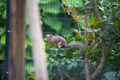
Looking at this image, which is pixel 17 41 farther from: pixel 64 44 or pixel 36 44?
pixel 64 44

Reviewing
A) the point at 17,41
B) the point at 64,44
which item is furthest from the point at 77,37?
the point at 17,41

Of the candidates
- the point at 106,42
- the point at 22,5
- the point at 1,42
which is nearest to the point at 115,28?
the point at 106,42

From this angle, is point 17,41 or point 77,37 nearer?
point 17,41

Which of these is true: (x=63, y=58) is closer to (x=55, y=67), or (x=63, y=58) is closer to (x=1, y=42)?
(x=55, y=67)

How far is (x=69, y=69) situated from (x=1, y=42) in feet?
4.35

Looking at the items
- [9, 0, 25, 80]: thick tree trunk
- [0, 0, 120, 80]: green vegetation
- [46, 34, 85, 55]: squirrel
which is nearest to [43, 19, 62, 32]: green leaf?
[0, 0, 120, 80]: green vegetation

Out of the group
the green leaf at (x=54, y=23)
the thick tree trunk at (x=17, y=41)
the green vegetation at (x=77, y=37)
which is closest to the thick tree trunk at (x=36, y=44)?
the thick tree trunk at (x=17, y=41)

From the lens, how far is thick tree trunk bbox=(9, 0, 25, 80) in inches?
52.1

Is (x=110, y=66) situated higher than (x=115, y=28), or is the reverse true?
(x=115, y=28)

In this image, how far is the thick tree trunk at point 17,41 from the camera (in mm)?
1324

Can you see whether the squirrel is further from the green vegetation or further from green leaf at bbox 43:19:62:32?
green leaf at bbox 43:19:62:32

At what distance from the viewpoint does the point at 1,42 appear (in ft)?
12.8

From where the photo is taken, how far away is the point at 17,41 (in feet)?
4.38

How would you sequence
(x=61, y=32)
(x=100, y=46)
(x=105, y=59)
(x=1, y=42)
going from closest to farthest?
(x=105, y=59), (x=100, y=46), (x=1, y=42), (x=61, y=32)
